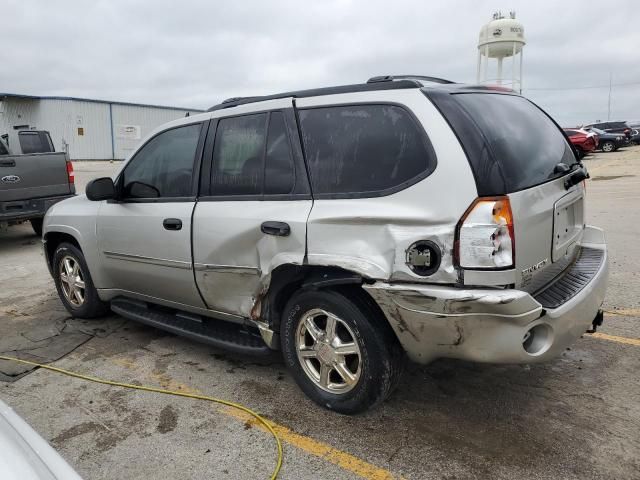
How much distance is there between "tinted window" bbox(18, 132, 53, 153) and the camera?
873cm

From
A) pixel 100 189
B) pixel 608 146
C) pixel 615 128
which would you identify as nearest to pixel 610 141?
pixel 608 146

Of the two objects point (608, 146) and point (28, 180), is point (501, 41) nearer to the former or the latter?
point (608, 146)

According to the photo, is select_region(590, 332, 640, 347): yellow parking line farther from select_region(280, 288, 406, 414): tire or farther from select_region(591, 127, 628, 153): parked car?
select_region(591, 127, 628, 153): parked car

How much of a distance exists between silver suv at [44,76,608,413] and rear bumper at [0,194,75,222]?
15.9ft

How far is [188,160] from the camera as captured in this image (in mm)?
3721

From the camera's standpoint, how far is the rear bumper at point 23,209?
25.6 ft

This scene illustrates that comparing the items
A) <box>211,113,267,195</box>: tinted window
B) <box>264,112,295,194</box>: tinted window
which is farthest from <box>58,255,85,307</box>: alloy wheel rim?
<box>264,112,295,194</box>: tinted window

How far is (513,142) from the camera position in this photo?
2768 mm

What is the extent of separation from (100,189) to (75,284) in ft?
4.01

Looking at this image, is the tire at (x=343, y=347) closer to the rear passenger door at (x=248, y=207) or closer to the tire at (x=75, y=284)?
the rear passenger door at (x=248, y=207)

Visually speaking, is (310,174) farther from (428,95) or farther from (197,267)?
(197,267)

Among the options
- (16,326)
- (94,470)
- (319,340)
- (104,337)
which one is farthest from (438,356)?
(16,326)

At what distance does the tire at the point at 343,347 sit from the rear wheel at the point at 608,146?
3174 centimetres

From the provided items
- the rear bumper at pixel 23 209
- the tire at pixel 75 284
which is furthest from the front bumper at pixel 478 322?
the rear bumper at pixel 23 209
